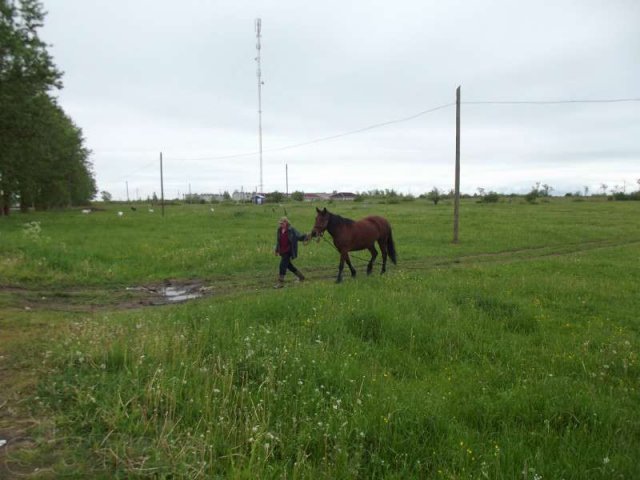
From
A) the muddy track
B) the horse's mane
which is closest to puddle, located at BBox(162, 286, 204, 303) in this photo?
the muddy track

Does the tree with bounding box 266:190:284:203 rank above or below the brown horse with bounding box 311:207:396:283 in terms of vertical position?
above

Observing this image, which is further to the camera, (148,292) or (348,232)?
(348,232)

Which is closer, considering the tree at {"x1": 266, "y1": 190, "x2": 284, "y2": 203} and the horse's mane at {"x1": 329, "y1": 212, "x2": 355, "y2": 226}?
the horse's mane at {"x1": 329, "y1": 212, "x2": 355, "y2": 226}

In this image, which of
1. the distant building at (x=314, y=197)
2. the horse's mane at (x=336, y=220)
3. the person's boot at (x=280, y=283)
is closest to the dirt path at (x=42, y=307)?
the person's boot at (x=280, y=283)

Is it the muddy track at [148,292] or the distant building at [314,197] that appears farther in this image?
the distant building at [314,197]

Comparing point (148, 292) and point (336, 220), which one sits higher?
point (336, 220)

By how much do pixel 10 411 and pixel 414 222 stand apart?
3035 centimetres

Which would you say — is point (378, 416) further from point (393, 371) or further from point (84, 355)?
point (84, 355)

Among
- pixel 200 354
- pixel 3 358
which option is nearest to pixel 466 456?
pixel 200 354

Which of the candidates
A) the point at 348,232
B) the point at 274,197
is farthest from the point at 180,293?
the point at 274,197

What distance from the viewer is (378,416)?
440 cm

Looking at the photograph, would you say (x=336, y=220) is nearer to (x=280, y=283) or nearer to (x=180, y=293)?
(x=280, y=283)

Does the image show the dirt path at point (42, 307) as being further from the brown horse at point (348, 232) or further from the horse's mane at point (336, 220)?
the horse's mane at point (336, 220)

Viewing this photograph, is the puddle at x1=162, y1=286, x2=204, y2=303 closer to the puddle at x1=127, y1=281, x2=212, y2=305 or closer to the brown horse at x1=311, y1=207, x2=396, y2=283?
the puddle at x1=127, y1=281, x2=212, y2=305
